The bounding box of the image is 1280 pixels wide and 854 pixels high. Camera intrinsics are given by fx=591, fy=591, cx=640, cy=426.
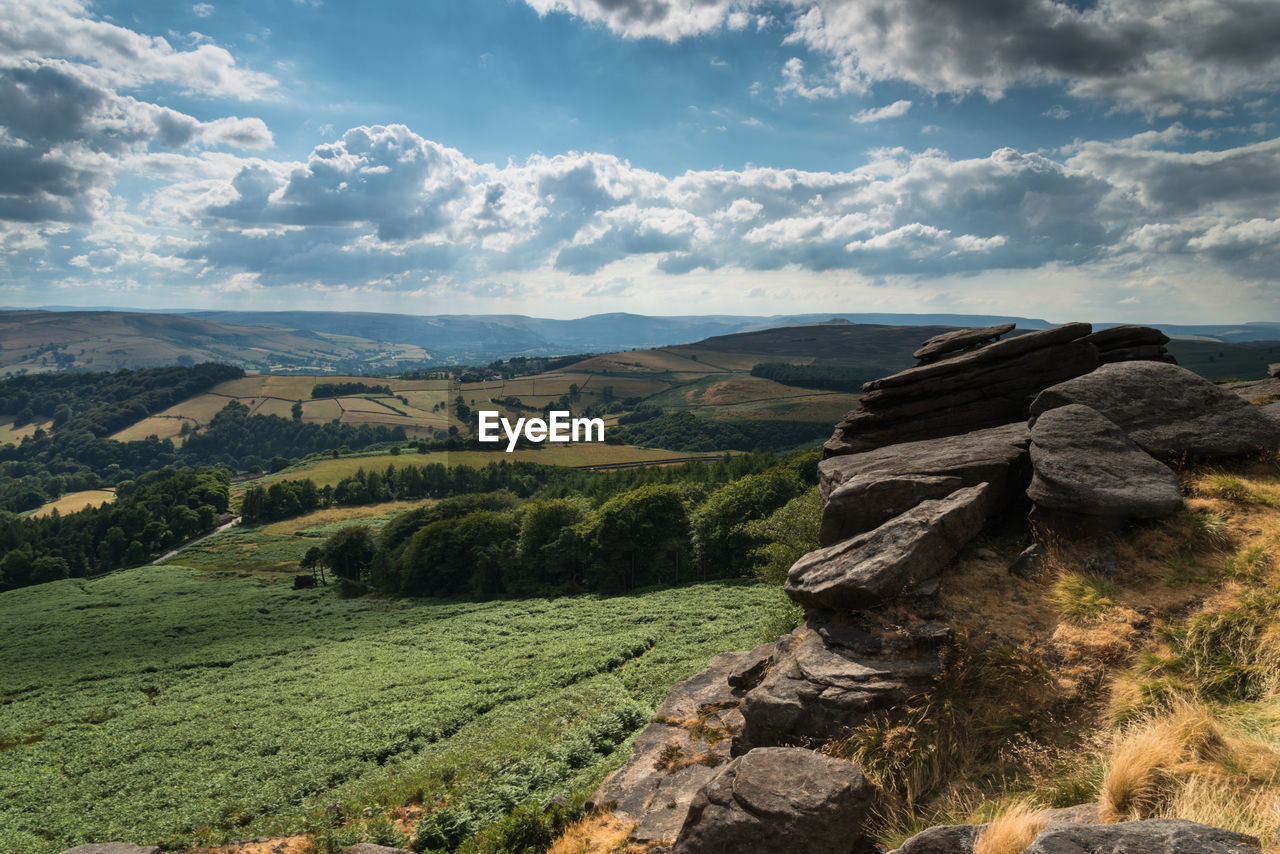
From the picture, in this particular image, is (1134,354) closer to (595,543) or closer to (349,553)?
(595,543)

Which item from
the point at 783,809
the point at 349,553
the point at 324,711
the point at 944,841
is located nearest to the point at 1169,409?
the point at 944,841

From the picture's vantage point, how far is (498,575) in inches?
3472

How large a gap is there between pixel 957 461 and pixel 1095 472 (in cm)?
357

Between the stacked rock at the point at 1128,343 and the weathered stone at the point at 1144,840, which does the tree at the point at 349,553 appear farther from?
the weathered stone at the point at 1144,840

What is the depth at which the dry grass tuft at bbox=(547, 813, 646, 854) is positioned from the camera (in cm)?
1436

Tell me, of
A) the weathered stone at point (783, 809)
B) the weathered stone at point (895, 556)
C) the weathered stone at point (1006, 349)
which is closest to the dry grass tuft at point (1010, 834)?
the weathered stone at point (783, 809)

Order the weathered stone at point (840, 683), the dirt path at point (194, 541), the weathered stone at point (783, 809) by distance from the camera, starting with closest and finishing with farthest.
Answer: the weathered stone at point (783, 809) → the weathered stone at point (840, 683) → the dirt path at point (194, 541)

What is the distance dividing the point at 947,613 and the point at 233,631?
73.4 metres

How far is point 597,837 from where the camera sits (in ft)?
49.1

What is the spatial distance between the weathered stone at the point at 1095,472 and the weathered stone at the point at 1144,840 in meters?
10.6

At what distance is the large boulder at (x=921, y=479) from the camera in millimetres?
18562

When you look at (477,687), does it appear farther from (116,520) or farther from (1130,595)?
(116,520)

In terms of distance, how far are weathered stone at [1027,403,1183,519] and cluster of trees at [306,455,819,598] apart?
35.2 m

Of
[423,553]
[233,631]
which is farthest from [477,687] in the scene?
[423,553]
